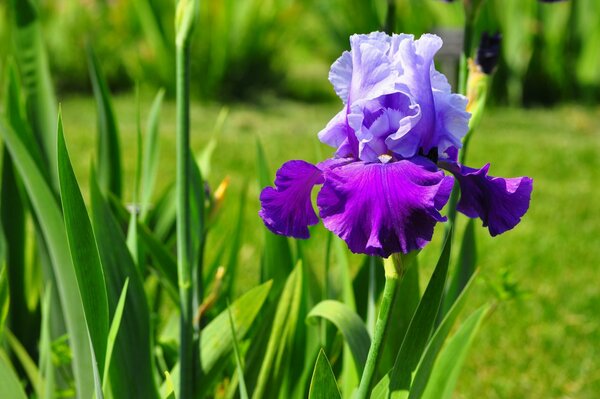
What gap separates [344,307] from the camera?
1146mm

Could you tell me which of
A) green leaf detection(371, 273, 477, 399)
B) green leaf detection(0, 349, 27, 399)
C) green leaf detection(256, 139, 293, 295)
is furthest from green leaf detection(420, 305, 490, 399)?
green leaf detection(0, 349, 27, 399)

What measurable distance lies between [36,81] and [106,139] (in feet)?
0.59

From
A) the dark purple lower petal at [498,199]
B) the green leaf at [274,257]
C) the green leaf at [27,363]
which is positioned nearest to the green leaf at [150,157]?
the green leaf at [274,257]

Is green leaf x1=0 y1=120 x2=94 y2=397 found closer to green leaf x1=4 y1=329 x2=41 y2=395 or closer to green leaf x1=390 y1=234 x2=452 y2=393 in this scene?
green leaf x1=4 y1=329 x2=41 y2=395

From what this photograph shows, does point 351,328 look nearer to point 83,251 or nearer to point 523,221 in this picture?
point 83,251

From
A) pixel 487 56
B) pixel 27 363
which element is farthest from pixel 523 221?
pixel 27 363

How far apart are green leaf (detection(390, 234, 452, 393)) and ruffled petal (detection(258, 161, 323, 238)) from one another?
16 centimetres

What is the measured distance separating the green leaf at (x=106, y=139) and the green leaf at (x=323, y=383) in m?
0.80

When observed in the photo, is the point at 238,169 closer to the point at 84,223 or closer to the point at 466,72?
the point at 466,72

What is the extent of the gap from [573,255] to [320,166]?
2457mm

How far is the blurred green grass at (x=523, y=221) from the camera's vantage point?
7.56ft

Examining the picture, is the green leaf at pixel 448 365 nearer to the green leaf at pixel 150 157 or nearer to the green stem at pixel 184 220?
the green stem at pixel 184 220

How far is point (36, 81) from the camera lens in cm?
156

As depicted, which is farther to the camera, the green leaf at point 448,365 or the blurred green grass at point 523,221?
the blurred green grass at point 523,221
